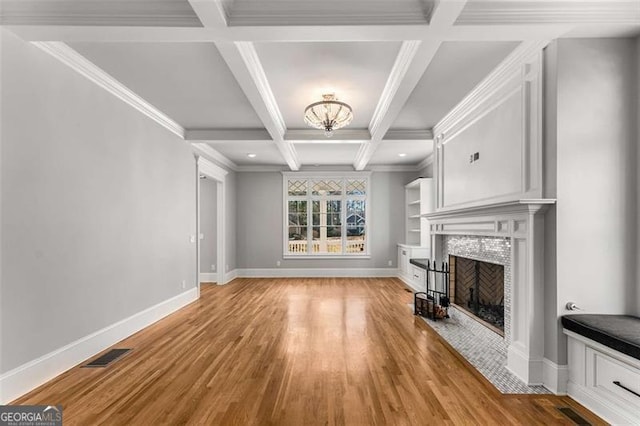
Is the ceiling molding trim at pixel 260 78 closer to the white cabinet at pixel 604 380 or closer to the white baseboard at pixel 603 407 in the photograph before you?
the white cabinet at pixel 604 380

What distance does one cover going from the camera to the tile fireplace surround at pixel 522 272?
2.69 metres

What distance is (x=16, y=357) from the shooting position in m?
2.53

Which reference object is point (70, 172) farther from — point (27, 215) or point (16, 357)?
point (16, 357)

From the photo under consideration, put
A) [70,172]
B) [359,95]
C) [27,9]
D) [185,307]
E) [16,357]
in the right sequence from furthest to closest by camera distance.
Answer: [185,307]
[359,95]
[70,172]
[16,357]
[27,9]

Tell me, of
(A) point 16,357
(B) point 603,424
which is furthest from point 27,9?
(B) point 603,424

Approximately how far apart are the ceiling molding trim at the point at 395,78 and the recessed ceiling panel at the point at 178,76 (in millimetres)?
1629

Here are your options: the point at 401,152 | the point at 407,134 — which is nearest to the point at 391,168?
the point at 401,152

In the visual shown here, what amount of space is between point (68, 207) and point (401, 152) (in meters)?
5.70

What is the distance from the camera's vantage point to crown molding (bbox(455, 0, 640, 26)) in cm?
227

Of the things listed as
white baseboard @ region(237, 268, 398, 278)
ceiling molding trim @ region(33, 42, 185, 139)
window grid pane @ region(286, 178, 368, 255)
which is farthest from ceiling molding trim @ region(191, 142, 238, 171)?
white baseboard @ region(237, 268, 398, 278)

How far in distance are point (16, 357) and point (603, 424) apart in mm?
4133

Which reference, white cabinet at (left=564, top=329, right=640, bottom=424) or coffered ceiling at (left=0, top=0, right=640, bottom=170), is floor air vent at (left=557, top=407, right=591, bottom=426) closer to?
white cabinet at (left=564, top=329, right=640, bottom=424)

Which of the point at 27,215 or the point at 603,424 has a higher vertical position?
the point at 27,215

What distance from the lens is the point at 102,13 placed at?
2340mm
